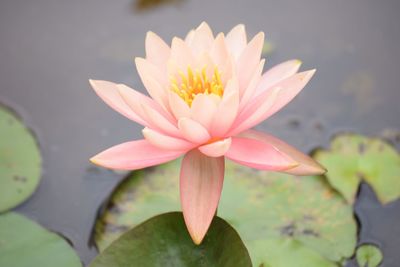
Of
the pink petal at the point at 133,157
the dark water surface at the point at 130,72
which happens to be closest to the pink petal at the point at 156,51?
the pink petal at the point at 133,157

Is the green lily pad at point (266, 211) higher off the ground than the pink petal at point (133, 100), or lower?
lower

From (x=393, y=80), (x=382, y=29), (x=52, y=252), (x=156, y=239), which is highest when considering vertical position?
(x=382, y=29)

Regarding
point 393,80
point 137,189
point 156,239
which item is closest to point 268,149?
point 156,239

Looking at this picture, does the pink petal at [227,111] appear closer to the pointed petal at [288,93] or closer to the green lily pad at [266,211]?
the pointed petal at [288,93]

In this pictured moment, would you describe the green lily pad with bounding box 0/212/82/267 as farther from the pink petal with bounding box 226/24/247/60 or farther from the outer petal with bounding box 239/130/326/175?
the pink petal with bounding box 226/24/247/60

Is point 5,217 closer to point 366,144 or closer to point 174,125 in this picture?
point 174,125

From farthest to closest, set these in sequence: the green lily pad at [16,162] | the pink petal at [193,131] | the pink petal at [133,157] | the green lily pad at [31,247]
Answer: the green lily pad at [16,162], the green lily pad at [31,247], the pink petal at [133,157], the pink petal at [193,131]
